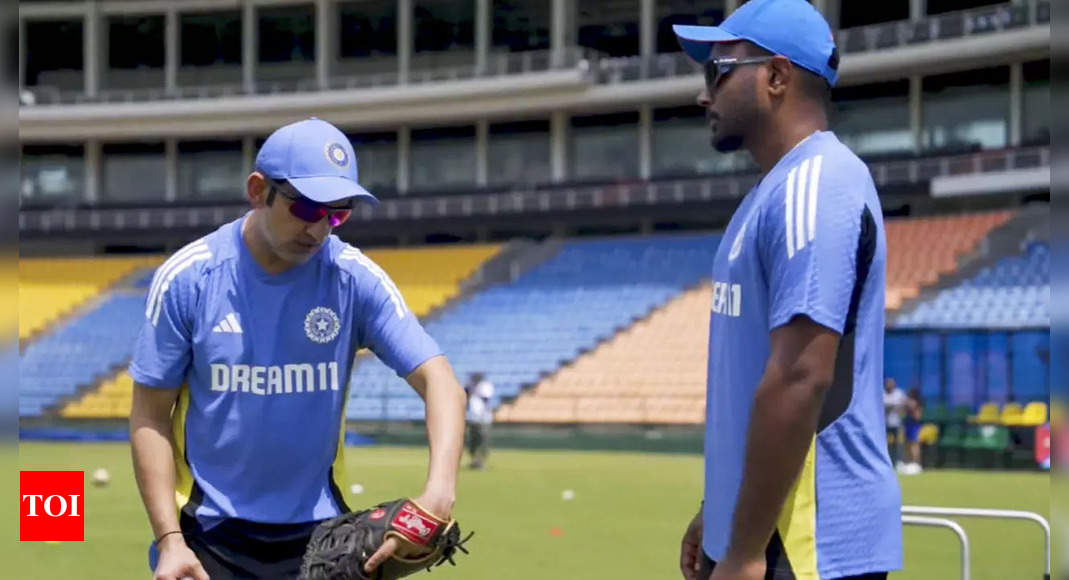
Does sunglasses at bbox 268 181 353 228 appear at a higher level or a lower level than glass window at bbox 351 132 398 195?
lower

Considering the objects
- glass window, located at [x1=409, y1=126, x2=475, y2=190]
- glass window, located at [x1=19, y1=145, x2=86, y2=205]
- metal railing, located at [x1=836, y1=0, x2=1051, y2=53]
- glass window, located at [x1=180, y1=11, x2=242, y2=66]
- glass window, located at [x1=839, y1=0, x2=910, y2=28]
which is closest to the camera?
metal railing, located at [x1=836, y1=0, x2=1051, y2=53]

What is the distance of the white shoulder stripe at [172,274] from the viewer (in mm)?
4250

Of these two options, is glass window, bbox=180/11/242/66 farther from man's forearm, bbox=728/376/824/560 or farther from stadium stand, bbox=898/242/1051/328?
man's forearm, bbox=728/376/824/560

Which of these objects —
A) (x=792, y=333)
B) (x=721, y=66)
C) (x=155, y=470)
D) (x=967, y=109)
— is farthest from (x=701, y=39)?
(x=967, y=109)

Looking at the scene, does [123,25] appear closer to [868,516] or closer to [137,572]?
[137,572]

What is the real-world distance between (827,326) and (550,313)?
3571 cm

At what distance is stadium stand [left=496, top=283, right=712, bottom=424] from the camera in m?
32.8

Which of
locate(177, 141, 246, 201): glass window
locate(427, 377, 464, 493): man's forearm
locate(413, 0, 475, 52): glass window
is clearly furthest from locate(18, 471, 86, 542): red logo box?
locate(177, 141, 246, 201): glass window

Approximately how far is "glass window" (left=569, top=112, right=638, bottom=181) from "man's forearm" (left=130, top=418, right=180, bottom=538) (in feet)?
130

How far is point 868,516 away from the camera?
340 centimetres

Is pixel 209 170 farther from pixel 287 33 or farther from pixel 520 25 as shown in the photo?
pixel 520 25

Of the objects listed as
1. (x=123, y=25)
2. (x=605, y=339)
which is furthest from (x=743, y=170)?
(x=123, y=25)

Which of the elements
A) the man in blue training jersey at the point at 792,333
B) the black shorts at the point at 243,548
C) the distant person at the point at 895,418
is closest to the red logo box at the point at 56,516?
the black shorts at the point at 243,548

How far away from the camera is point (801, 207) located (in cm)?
327
